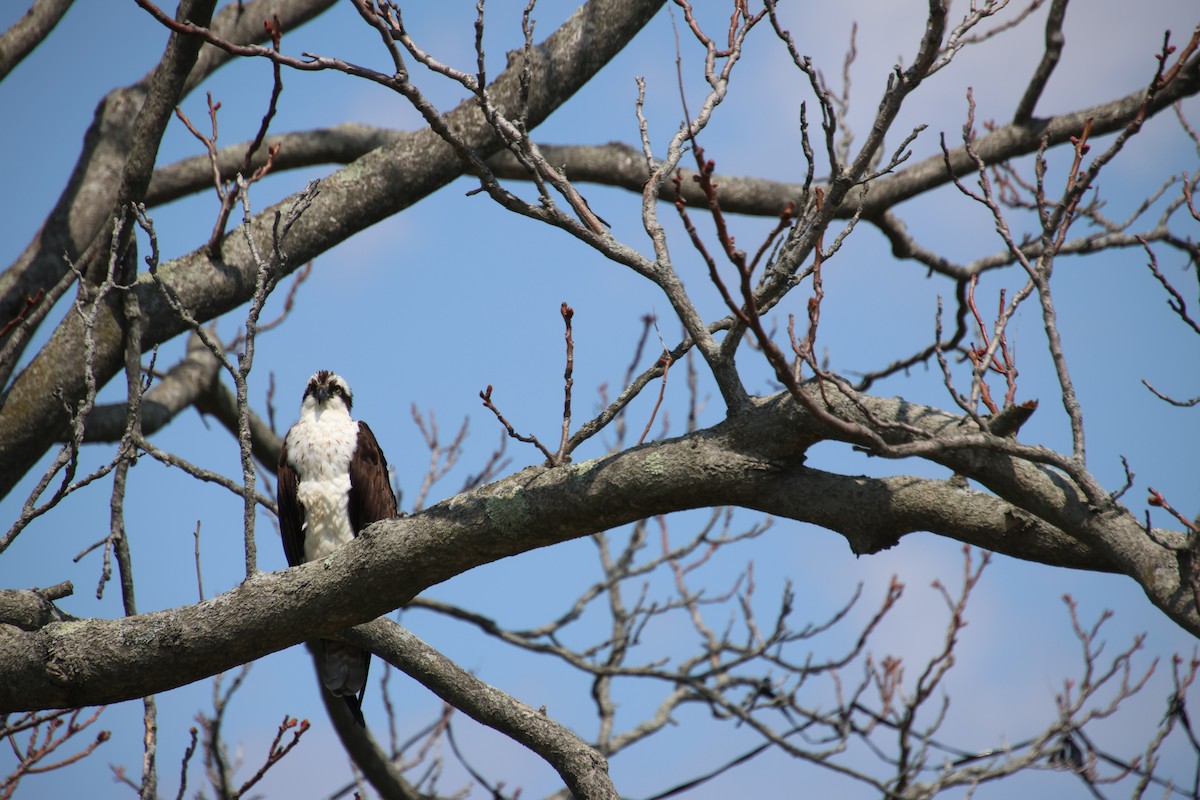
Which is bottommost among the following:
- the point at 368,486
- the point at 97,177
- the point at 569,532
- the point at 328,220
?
the point at 569,532

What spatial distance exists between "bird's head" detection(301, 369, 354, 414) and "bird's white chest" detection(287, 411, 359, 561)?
410mm

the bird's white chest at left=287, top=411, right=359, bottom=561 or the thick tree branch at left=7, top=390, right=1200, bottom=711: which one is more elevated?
the bird's white chest at left=287, top=411, right=359, bottom=561

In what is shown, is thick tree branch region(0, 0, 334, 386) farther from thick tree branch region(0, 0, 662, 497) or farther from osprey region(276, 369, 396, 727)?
osprey region(276, 369, 396, 727)

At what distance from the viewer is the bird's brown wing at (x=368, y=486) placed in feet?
16.4

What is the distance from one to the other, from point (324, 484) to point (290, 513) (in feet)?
0.85

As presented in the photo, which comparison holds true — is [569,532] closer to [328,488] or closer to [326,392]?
[328,488]

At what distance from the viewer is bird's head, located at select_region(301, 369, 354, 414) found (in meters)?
5.57

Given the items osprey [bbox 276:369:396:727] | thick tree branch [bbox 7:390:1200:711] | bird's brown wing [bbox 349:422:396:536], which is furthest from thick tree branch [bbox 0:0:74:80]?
thick tree branch [bbox 7:390:1200:711]

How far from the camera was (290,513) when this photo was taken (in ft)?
16.7

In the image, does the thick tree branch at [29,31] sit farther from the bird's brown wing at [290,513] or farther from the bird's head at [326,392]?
the bird's brown wing at [290,513]

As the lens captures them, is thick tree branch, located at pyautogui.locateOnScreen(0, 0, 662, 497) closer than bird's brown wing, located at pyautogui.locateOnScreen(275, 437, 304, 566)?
Yes

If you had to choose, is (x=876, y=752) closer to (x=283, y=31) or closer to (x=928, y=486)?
(x=928, y=486)

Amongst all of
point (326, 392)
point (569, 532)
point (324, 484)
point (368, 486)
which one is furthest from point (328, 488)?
point (569, 532)

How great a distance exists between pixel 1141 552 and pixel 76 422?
299 centimetres
